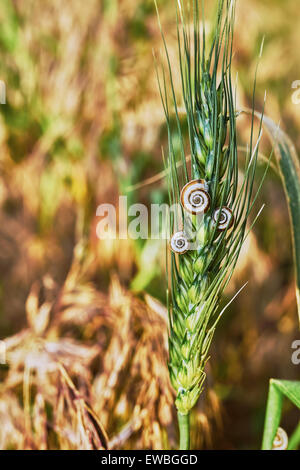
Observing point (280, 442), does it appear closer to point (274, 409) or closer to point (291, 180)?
point (274, 409)

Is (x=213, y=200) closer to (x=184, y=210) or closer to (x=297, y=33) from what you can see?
(x=184, y=210)

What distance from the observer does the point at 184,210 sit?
296mm

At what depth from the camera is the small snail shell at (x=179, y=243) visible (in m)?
0.29

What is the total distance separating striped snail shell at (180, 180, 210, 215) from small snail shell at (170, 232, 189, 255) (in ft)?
0.06

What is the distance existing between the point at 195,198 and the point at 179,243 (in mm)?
32

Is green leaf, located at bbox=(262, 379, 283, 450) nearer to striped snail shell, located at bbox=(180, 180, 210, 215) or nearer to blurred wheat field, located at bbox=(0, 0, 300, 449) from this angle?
striped snail shell, located at bbox=(180, 180, 210, 215)

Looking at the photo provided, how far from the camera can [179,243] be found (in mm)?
290

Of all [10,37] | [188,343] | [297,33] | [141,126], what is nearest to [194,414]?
[188,343]

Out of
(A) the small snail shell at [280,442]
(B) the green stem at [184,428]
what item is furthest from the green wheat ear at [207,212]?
(A) the small snail shell at [280,442]

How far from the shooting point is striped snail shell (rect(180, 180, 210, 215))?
28cm

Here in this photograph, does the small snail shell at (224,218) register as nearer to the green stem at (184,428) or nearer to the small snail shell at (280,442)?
the green stem at (184,428)

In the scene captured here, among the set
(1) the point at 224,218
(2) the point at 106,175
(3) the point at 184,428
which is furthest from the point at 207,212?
(2) the point at 106,175
